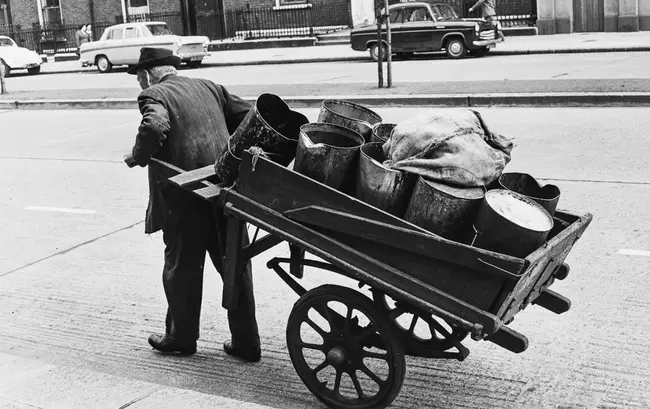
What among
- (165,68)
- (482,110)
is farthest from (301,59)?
(165,68)

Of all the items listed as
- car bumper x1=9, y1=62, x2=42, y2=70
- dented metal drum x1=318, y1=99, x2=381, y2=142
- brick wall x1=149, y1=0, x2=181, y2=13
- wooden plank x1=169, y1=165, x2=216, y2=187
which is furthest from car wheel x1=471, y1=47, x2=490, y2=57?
wooden plank x1=169, y1=165, x2=216, y2=187

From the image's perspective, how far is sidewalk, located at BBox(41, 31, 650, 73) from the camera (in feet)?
73.1

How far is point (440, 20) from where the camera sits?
23266 mm

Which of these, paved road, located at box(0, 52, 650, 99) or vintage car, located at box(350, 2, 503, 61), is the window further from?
vintage car, located at box(350, 2, 503, 61)

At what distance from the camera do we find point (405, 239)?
151 inches

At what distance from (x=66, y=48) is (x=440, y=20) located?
21441mm

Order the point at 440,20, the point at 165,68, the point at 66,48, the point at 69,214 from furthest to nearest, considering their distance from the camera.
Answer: the point at 66,48 → the point at 440,20 → the point at 69,214 → the point at 165,68

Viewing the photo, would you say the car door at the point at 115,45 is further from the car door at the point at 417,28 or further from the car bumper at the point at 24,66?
the car door at the point at 417,28

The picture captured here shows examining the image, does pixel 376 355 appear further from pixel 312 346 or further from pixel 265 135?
pixel 265 135

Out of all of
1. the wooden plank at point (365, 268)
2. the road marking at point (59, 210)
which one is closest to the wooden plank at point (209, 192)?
the wooden plank at point (365, 268)

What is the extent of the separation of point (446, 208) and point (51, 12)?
128 feet

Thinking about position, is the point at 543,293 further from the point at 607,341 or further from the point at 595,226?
the point at 595,226

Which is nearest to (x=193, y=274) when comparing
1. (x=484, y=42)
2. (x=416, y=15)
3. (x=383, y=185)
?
(x=383, y=185)

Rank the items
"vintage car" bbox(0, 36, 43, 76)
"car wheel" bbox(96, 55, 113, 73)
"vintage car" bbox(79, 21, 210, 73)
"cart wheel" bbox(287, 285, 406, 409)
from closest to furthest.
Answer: "cart wheel" bbox(287, 285, 406, 409) < "vintage car" bbox(79, 21, 210, 73) < "car wheel" bbox(96, 55, 113, 73) < "vintage car" bbox(0, 36, 43, 76)
